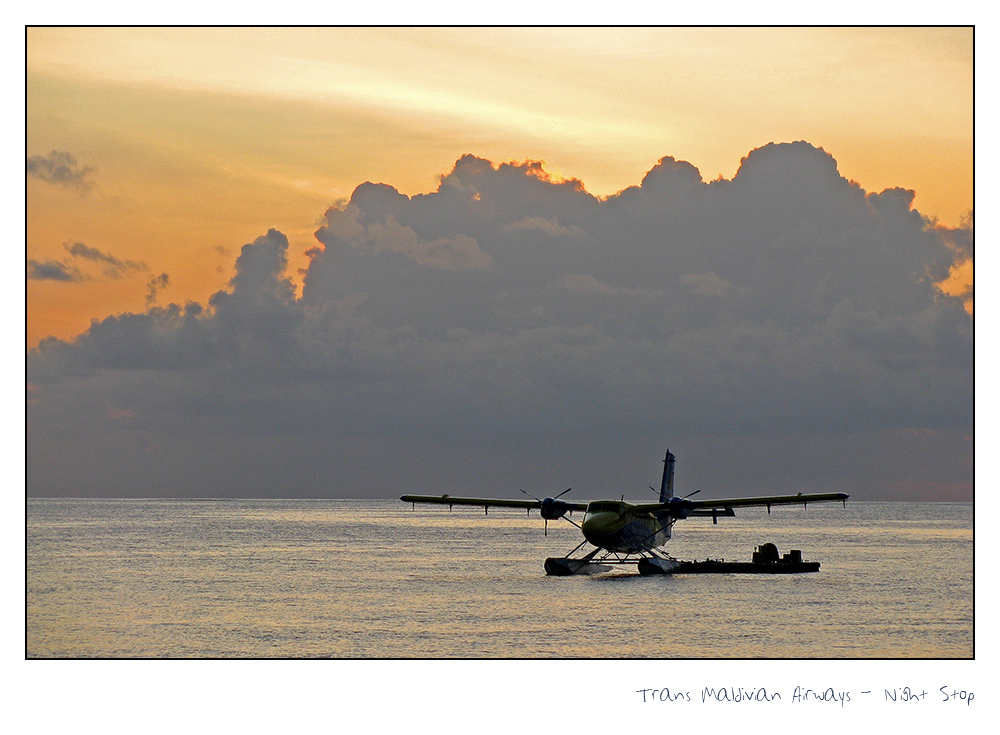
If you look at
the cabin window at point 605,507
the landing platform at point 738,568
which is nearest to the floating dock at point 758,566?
the landing platform at point 738,568

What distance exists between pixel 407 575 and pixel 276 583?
11.3 m

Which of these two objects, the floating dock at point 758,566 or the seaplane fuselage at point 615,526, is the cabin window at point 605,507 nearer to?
the seaplane fuselage at point 615,526

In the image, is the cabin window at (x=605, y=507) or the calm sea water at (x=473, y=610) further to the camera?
the cabin window at (x=605, y=507)

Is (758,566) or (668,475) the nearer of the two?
(758,566)

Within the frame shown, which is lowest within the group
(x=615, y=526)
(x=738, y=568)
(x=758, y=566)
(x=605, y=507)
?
(x=738, y=568)

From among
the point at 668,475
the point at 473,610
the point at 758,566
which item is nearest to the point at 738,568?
the point at 758,566

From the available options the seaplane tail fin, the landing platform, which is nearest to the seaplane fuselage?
the landing platform

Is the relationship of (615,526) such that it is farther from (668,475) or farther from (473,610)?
(668,475)

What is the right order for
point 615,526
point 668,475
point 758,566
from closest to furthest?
point 615,526 < point 758,566 < point 668,475

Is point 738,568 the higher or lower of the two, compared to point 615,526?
lower

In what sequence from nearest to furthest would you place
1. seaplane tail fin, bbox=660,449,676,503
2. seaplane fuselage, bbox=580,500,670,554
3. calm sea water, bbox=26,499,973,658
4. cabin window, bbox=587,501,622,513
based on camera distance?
calm sea water, bbox=26,499,973,658 → seaplane fuselage, bbox=580,500,670,554 → cabin window, bbox=587,501,622,513 → seaplane tail fin, bbox=660,449,676,503

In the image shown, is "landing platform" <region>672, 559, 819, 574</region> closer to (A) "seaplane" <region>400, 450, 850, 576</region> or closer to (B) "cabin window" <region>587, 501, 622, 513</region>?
(A) "seaplane" <region>400, 450, 850, 576</region>

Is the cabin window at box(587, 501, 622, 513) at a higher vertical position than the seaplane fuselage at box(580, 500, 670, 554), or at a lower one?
higher
